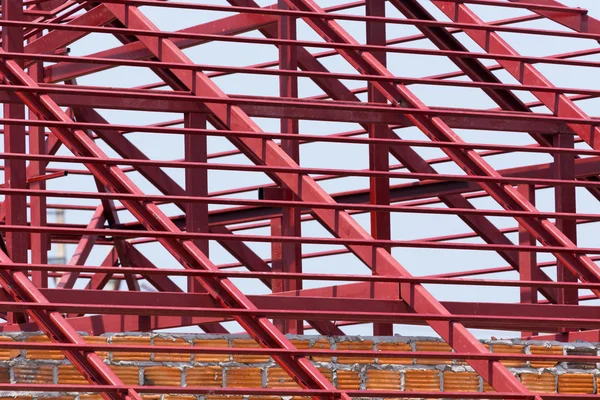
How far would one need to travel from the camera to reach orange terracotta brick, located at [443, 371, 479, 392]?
8.26 meters

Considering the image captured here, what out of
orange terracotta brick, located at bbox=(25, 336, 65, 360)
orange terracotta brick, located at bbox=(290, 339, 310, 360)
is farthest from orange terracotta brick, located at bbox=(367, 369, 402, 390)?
orange terracotta brick, located at bbox=(25, 336, 65, 360)

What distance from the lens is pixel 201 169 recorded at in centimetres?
861

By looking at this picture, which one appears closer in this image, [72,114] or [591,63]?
[591,63]

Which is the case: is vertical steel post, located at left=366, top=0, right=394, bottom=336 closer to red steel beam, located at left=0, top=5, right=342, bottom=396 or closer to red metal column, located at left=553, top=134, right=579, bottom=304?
red steel beam, located at left=0, top=5, right=342, bottom=396

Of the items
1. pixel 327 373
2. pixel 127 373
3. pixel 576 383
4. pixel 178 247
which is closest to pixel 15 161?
pixel 178 247

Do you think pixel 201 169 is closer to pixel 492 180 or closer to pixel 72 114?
pixel 492 180

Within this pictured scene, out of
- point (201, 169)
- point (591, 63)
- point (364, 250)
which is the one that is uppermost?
point (591, 63)

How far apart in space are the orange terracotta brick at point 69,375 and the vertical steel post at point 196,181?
1.22 metres

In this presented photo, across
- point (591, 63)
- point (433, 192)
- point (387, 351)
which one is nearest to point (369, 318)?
point (387, 351)

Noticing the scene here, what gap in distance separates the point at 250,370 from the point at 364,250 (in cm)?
99

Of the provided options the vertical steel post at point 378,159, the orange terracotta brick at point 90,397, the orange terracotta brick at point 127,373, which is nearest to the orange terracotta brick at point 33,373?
the orange terracotta brick at point 90,397

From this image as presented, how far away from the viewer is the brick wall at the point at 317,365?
25.0ft

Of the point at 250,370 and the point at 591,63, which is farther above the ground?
the point at 591,63

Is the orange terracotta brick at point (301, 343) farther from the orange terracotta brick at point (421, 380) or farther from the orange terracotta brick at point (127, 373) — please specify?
the orange terracotta brick at point (127, 373)
